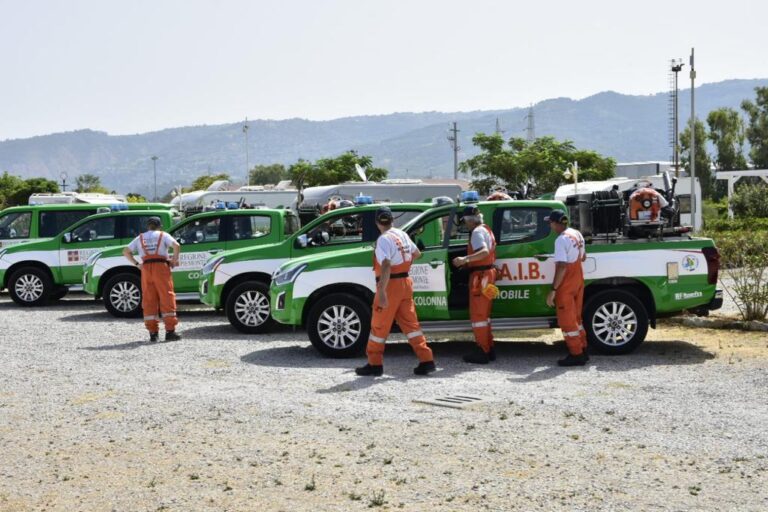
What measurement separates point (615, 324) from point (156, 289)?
5964 mm

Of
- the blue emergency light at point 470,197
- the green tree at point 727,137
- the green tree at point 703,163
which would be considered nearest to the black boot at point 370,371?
the blue emergency light at point 470,197

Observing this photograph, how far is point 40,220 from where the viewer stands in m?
20.7

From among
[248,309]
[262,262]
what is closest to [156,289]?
[248,309]

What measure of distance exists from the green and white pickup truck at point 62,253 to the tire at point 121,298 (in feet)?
6.25

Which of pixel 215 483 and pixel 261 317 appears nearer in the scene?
pixel 215 483

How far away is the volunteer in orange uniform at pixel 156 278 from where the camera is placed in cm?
1362

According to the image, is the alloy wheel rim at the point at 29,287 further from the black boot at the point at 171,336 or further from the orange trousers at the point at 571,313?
the orange trousers at the point at 571,313

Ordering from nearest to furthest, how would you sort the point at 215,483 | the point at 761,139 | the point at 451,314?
the point at 215,483, the point at 451,314, the point at 761,139

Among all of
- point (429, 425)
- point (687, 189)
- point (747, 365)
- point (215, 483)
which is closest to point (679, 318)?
point (747, 365)

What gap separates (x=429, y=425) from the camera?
810 cm

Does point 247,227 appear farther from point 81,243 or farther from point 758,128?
point 758,128

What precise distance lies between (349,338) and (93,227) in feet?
28.6

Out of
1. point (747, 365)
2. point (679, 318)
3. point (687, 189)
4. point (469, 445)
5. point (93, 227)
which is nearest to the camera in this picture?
point (469, 445)

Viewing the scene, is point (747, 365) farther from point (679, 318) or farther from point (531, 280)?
point (679, 318)
